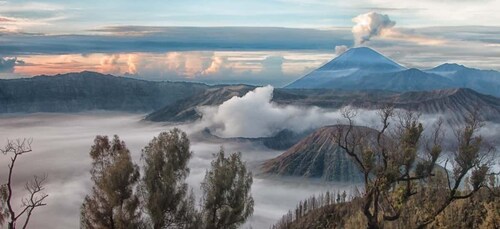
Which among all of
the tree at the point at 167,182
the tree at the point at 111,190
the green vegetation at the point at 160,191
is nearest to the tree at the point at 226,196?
the green vegetation at the point at 160,191

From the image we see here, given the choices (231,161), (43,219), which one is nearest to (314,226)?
(231,161)

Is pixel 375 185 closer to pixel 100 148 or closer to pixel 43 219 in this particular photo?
pixel 100 148

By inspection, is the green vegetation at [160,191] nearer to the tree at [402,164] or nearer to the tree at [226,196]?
the tree at [226,196]

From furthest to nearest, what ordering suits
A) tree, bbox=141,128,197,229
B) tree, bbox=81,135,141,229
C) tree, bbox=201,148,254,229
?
tree, bbox=201,148,254,229, tree, bbox=141,128,197,229, tree, bbox=81,135,141,229

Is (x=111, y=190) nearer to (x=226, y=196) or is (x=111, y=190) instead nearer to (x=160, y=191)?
(x=160, y=191)

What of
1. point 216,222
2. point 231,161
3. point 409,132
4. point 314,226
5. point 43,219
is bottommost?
point 43,219

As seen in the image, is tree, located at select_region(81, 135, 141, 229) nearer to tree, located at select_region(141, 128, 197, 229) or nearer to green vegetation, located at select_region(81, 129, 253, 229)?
green vegetation, located at select_region(81, 129, 253, 229)

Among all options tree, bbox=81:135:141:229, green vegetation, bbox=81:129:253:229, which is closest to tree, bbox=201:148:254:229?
green vegetation, bbox=81:129:253:229
